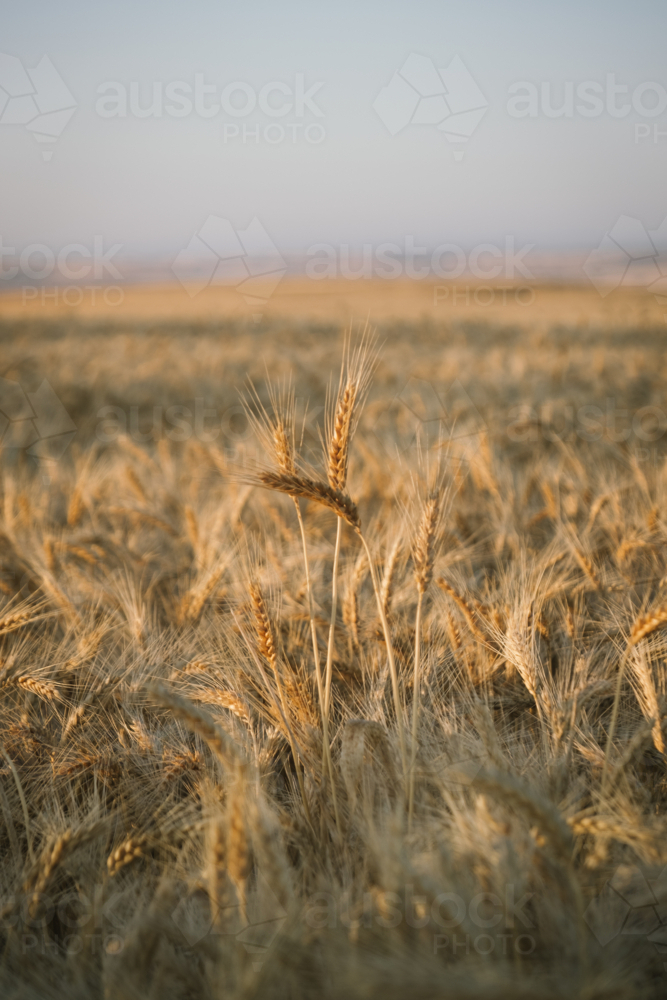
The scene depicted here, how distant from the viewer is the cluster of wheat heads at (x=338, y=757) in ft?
2.52

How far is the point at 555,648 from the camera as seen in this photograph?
1.58 m

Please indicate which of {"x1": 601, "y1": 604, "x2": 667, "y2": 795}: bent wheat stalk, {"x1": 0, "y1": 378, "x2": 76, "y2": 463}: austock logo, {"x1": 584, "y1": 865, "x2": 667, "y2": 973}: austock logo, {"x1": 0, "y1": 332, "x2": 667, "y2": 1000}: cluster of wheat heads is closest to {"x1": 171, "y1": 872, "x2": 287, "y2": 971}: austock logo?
{"x1": 0, "y1": 332, "x2": 667, "y2": 1000}: cluster of wheat heads

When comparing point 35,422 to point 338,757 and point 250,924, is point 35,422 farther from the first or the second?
point 250,924

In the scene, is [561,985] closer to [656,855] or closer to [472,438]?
[656,855]

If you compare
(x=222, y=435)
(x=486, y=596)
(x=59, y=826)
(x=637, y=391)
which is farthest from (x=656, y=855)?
(x=637, y=391)

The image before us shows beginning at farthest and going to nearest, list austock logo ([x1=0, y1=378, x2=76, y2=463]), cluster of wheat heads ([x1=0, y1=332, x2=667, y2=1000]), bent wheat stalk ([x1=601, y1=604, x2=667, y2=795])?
austock logo ([x1=0, y1=378, x2=76, y2=463]) < bent wheat stalk ([x1=601, y1=604, x2=667, y2=795]) < cluster of wheat heads ([x1=0, y1=332, x2=667, y2=1000])

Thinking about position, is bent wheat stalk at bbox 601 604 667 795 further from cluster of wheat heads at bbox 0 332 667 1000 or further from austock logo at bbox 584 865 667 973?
austock logo at bbox 584 865 667 973

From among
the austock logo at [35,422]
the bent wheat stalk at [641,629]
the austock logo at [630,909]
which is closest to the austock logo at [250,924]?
the austock logo at [630,909]

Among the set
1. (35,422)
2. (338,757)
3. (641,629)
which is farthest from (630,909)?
(35,422)

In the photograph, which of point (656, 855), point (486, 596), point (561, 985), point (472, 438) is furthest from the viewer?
point (472, 438)

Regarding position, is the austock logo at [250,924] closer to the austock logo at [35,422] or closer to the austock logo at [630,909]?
the austock logo at [630,909]

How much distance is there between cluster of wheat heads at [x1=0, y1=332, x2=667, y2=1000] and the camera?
768 mm

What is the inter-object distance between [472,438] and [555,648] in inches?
62.1

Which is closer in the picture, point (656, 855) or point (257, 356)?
point (656, 855)
